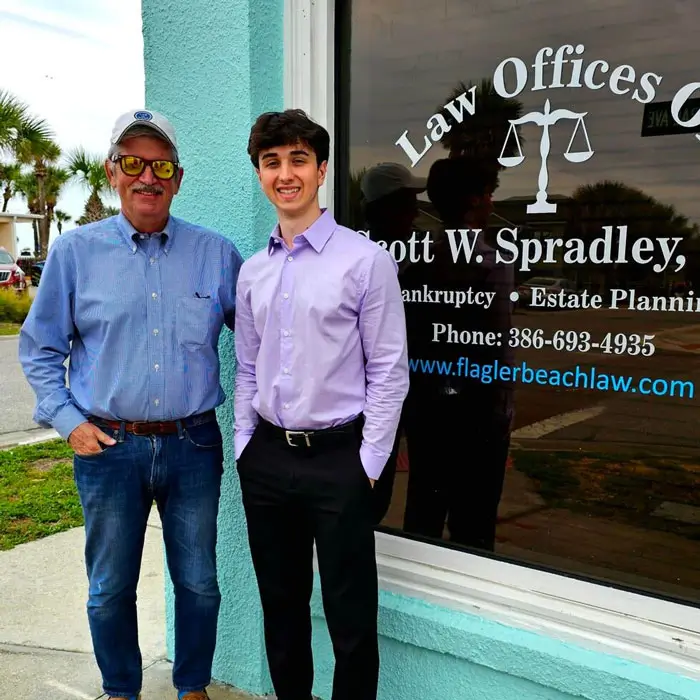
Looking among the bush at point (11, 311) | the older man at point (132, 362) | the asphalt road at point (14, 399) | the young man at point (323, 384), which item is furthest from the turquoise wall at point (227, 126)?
the bush at point (11, 311)

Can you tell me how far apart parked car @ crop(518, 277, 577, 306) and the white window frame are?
0.83 meters

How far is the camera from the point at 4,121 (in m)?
21.9

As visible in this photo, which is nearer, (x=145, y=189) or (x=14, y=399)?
(x=145, y=189)

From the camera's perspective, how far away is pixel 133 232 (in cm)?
226

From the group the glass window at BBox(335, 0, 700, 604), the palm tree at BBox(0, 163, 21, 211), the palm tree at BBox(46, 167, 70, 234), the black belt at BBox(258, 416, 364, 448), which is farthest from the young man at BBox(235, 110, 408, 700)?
the palm tree at BBox(46, 167, 70, 234)

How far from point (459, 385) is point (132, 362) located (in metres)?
1.13

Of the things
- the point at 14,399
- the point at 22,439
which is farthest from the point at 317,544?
the point at 14,399

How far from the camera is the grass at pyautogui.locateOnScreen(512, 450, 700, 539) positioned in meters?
2.09

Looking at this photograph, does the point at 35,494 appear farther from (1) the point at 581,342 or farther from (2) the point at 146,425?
(1) the point at 581,342

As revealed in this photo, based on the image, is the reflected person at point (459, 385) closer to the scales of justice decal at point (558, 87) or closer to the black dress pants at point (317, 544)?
the scales of justice decal at point (558, 87)

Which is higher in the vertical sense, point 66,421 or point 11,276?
point 11,276

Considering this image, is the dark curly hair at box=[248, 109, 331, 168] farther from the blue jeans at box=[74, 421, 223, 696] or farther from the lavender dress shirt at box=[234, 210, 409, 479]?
the blue jeans at box=[74, 421, 223, 696]

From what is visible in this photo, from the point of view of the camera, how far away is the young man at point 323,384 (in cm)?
197

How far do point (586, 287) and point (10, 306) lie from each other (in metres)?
17.9
